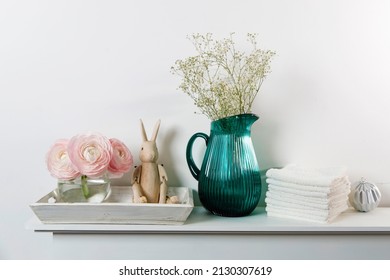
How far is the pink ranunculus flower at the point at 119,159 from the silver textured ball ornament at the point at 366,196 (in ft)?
1.75

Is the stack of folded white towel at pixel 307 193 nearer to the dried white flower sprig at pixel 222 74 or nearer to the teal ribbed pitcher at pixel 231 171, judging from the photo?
the teal ribbed pitcher at pixel 231 171

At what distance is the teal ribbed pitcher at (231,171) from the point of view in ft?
3.43

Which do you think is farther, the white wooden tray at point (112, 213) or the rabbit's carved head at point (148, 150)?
the rabbit's carved head at point (148, 150)

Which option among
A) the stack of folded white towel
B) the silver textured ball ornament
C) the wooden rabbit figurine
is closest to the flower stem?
the wooden rabbit figurine

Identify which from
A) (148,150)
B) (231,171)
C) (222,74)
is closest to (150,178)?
(148,150)

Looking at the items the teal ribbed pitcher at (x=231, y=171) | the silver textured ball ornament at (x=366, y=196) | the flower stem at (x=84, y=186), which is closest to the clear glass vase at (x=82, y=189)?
the flower stem at (x=84, y=186)

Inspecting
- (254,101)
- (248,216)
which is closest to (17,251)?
(248,216)

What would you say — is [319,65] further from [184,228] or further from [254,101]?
[184,228]

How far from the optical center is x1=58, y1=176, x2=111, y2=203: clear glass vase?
106cm

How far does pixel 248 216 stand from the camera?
1.08 meters

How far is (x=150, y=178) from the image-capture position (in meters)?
1.09

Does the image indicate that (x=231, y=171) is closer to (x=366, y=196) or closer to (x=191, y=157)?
(x=191, y=157)

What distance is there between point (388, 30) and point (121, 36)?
649mm

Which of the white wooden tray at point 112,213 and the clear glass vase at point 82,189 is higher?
the clear glass vase at point 82,189
